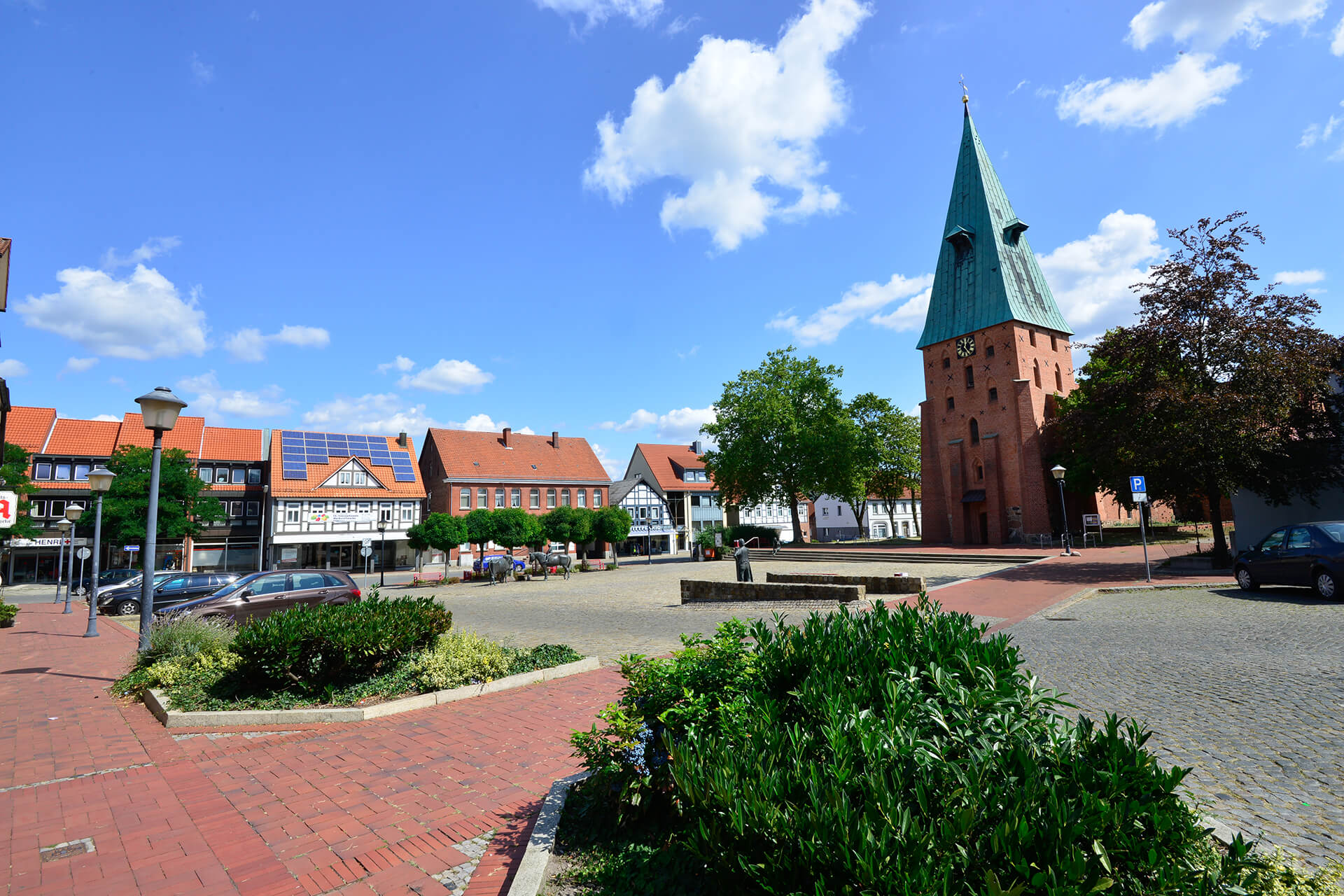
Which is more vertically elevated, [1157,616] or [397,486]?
[397,486]

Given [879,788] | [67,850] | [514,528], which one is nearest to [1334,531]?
[879,788]

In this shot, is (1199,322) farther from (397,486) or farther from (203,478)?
(203,478)

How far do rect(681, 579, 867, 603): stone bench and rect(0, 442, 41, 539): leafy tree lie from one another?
126 feet

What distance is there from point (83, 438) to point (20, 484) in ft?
29.6

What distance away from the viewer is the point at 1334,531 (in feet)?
42.5

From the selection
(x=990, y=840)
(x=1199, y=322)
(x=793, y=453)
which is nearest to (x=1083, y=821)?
(x=990, y=840)

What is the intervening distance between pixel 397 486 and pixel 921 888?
184 feet

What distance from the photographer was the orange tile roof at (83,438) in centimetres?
4572

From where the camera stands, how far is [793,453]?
4884cm

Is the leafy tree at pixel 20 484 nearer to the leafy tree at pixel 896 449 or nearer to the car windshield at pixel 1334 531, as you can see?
the car windshield at pixel 1334 531

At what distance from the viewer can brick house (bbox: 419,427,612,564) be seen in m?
57.2

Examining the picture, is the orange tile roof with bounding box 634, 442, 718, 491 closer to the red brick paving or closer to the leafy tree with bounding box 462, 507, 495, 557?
the leafy tree with bounding box 462, 507, 495, 557

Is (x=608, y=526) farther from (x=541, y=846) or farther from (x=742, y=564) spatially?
(x=541, y=846)

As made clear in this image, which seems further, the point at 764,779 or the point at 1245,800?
the point at 1245,800
